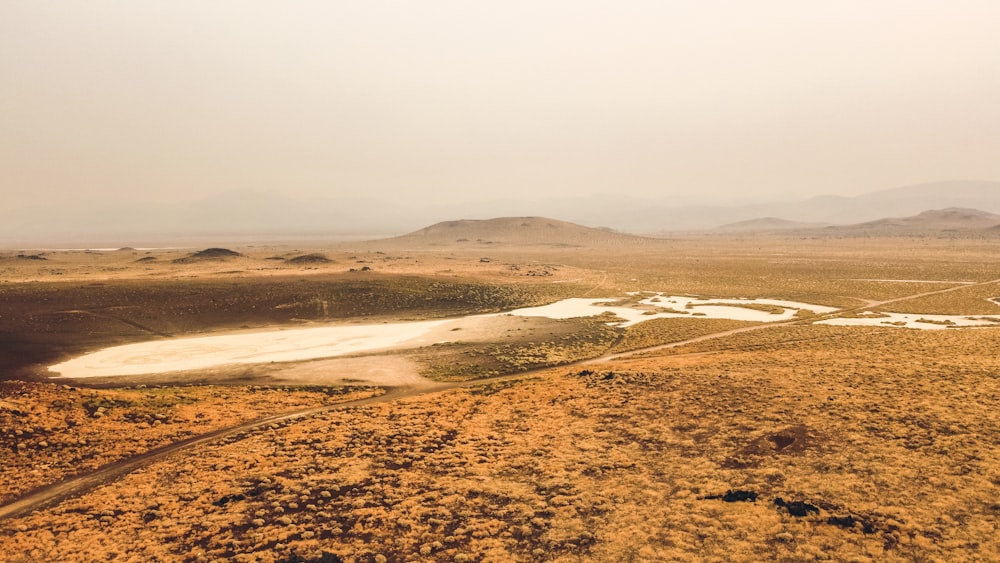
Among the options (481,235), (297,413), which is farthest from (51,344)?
(481,235)

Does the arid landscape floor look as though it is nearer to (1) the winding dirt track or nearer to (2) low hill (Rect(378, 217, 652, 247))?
(1) the winding dirt track

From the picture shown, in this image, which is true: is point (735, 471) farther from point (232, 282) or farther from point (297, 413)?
point (232, 282)

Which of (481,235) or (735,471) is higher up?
(481,235)

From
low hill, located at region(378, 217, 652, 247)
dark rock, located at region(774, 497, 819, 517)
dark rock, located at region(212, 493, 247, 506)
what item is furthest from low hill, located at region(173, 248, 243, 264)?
dark rock, located at region(774, 497, 819, 517)

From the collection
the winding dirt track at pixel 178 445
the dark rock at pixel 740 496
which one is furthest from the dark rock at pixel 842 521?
the winding dirt track at pixel 178 445

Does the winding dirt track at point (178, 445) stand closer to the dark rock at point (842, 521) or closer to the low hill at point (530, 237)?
the dark rock at point (842, 521)

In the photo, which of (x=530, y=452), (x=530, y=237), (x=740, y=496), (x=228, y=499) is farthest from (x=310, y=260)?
(x=530, y=237)

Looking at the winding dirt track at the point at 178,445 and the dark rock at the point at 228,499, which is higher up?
the winding dirt track at the point at 178,445

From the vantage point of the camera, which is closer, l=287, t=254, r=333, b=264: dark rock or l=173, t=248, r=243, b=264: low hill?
l=287, t=254, r=333, b=264: dark rock
